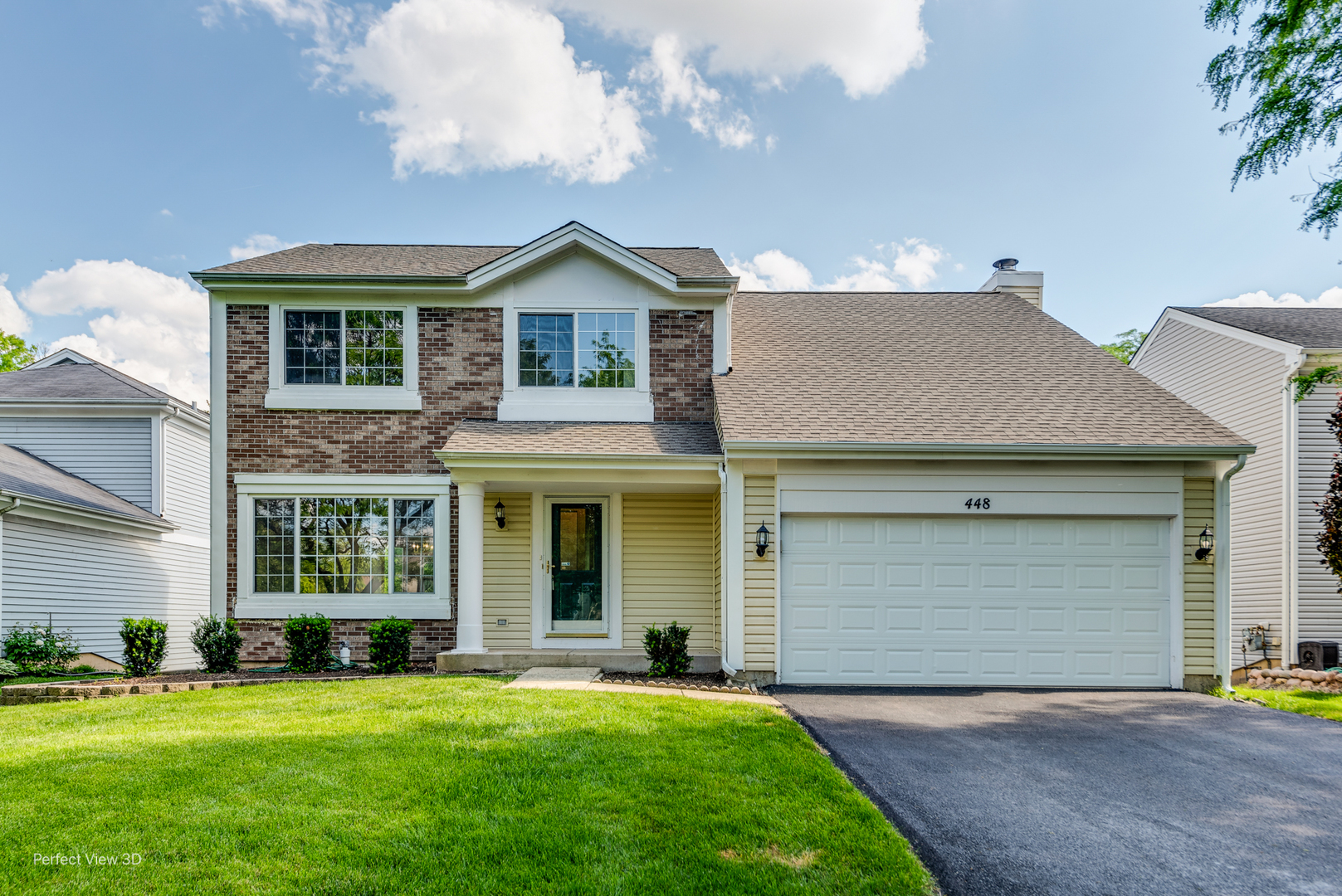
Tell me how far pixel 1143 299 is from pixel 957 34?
1484 centimetres

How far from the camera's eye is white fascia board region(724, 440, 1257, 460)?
9.05 m

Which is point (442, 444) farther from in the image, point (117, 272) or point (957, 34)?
point (117, 272)

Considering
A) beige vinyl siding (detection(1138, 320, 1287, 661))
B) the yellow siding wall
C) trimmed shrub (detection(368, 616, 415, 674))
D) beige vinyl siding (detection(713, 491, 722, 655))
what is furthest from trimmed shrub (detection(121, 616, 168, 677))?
beige vinyl siding (detection(1138, 320, 1287, 661))

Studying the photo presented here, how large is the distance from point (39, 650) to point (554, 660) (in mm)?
8471

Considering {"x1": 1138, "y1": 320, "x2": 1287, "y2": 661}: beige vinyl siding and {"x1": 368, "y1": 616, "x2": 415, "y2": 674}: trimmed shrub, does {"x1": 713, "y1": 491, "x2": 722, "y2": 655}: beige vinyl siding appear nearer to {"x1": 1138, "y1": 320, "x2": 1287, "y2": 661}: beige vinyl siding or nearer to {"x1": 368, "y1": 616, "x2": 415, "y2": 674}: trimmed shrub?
{"x1": 368, "y1": 616, "x2": 415, "y2": 674}: trimmed shrub

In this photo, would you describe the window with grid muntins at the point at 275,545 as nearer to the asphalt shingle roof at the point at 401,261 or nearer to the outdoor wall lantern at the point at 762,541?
the asphalt shingle roof at the point at 401,261

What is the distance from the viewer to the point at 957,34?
12141 millimetres

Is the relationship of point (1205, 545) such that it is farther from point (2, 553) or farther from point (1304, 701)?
point (2, 553)

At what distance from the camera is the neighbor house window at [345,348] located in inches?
438

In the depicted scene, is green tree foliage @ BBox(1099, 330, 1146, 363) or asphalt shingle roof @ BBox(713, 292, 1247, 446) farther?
green tree foliage @ BBox(1099, 330, 1146, 363)

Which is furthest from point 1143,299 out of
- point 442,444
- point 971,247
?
point 442,444

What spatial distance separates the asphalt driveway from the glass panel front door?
147 inches

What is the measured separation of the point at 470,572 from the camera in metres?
9.76

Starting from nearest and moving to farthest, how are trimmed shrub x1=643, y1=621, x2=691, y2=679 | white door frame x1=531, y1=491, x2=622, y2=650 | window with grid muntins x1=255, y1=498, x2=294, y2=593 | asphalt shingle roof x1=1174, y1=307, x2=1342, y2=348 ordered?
1. trimmed shrub x1=643, y1=621, x2=691, y2=679
2. window with grid muntins x1=255, y1=498, x2=294, y2=593
3. white door frame x1=531, y1=491, x2=622, y2=650
4. asphalt shingle roof x1=1174, y1=307, x2=1342, y2=348
